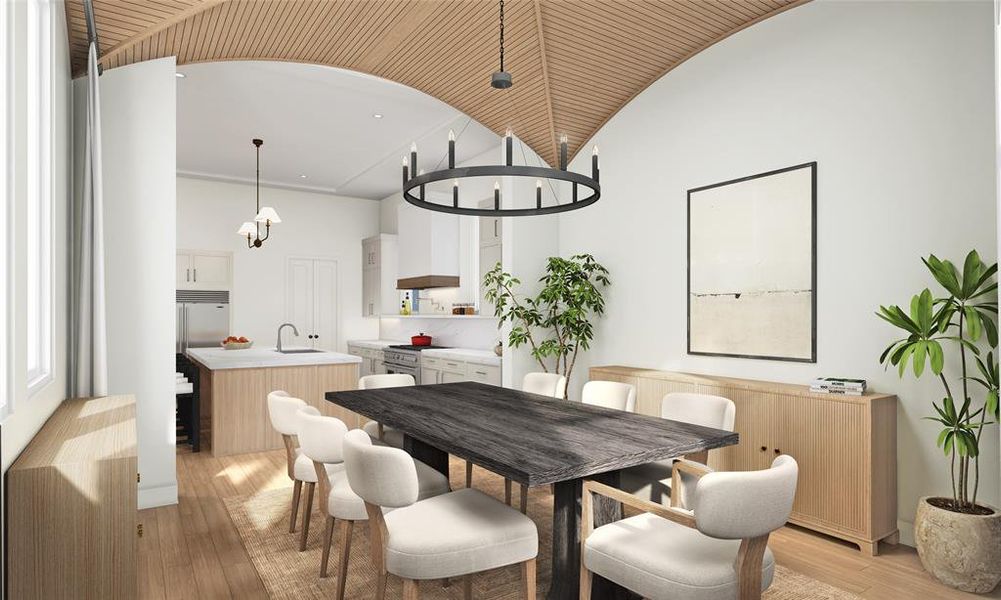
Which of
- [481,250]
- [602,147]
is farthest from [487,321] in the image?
[602,147]

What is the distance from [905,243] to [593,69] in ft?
8.31

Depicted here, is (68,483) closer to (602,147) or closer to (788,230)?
(788,230)

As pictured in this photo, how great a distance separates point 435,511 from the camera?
7.19 ft

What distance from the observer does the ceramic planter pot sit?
2600 millimetres

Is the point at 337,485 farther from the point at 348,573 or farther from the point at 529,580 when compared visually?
the point at 529,580

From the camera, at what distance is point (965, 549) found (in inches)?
103

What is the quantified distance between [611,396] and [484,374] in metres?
2.48

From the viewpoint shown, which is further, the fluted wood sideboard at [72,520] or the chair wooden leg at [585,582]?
the chair wooden leg at [585,582]

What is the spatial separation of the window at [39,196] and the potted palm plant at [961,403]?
3787mm

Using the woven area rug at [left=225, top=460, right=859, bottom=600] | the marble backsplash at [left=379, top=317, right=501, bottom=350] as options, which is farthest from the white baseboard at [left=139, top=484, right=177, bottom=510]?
the marble backsplash at [left=379, top=317, right=501, bottom=350]

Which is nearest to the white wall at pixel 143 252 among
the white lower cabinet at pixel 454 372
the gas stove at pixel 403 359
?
the white lower cabinet at pixel 454 372

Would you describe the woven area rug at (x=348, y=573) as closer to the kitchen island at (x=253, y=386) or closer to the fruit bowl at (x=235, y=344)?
the kitchen island at (x=253, y=386)

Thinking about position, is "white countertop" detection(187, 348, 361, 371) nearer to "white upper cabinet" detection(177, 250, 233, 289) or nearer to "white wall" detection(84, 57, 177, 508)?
"white wall" detection(84, 57, 177, 508)

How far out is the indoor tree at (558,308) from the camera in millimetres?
5008
